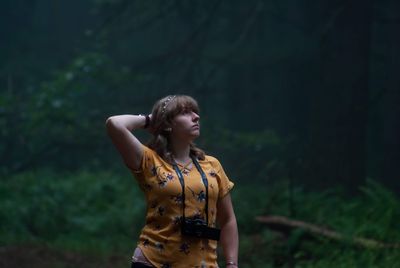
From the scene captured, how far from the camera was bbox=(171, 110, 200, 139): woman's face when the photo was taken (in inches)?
184

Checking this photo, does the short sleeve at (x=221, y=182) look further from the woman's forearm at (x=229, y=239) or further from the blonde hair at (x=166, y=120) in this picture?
the woman's forearm at (x=229, y=239)

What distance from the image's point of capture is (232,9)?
73.3 ft

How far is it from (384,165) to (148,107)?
19.2ft

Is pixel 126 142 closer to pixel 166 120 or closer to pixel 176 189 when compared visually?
pixel 166 120

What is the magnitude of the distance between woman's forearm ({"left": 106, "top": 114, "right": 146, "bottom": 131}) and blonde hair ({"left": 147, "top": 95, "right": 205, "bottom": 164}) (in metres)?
0.09

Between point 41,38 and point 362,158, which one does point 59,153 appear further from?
point 41,38

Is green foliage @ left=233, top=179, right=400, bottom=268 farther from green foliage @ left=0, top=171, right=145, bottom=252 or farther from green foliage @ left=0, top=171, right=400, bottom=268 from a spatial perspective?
green foliage @ left=0, top=171, right=145, bottom=252

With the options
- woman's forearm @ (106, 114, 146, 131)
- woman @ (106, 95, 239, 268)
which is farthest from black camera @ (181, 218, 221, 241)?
woman's forearm @ (106, 114, 146, 131)

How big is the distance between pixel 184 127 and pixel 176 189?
43cm

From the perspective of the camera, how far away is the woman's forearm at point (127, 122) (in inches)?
183

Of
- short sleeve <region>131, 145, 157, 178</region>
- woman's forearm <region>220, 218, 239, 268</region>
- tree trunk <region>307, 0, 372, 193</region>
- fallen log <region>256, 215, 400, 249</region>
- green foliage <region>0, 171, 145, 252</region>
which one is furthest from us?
tree trunk <region>307, 0, 372, 193</region>

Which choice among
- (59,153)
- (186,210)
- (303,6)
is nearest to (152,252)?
(186,210)

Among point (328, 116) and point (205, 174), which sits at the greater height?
point (328, 116)

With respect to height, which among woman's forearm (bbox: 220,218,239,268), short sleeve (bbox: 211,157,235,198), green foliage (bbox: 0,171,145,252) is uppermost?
green foliage (bbox: 0,171,145,252)
